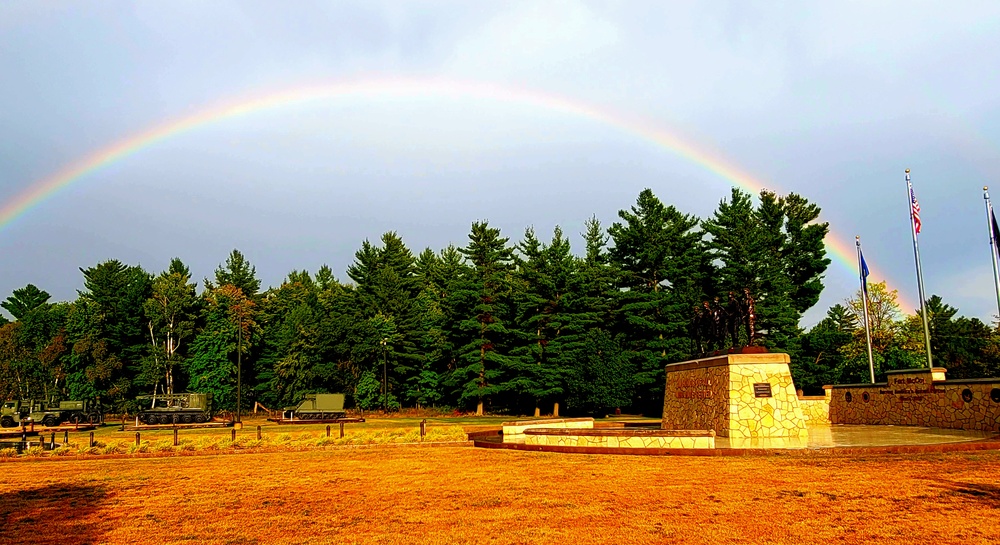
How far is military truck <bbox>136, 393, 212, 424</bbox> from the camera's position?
119ft

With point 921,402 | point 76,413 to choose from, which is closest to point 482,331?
point 76,413

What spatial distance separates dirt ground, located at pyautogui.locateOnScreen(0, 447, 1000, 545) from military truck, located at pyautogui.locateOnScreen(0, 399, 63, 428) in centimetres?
2819

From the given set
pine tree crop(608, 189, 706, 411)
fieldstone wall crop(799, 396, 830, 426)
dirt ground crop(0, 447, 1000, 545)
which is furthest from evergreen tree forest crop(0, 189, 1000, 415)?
dirt ground crop(0, 447, 1000, 545)

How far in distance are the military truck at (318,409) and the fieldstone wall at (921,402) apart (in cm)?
2755

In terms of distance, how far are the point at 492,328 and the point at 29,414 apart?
2862 centimetres

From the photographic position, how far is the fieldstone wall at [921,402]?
18.4 metres

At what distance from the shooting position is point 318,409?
4038 cm

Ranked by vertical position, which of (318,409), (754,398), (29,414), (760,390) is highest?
(760,390)

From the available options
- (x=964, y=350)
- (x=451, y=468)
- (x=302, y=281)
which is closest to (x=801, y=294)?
(x=964, y=350)

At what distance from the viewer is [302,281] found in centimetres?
8162

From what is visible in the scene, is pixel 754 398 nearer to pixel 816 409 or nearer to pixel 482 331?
pixel 816 409

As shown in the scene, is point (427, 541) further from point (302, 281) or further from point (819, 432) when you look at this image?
point (302, 281)

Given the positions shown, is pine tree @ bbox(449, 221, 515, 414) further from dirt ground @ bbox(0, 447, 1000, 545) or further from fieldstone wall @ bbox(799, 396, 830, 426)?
dirt ground @ bbox(0, 447, 1000, 545)

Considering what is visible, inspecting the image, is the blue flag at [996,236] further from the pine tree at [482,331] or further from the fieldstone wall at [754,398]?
the pine tree at [482,331]
